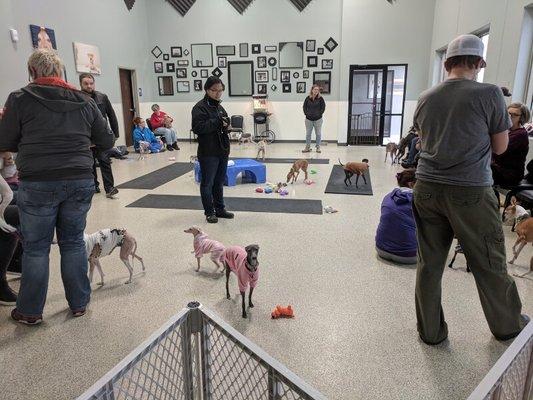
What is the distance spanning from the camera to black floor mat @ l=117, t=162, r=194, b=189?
6207mm

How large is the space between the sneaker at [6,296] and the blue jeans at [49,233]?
342mm

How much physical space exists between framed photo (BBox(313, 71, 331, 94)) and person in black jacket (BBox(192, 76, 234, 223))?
309 inches

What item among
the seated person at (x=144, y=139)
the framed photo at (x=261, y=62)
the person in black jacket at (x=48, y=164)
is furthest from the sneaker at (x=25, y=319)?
the framed photo at (x=261, y=62)

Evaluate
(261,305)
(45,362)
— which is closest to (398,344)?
(261,305)

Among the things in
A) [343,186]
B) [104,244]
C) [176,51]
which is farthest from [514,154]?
[176,51]

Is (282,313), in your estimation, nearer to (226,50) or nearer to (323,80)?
(323,80)

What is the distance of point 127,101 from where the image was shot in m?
11.2

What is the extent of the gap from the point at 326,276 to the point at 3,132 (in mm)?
2294

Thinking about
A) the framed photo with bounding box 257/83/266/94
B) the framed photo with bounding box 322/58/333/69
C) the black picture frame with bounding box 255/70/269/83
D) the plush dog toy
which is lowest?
the plush dog toy

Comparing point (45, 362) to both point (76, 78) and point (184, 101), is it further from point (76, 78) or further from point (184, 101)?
point (184, 101)

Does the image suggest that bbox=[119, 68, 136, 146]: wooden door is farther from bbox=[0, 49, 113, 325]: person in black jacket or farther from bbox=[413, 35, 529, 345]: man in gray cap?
bbox=[413, 35, 529, 345]: man in gray cap

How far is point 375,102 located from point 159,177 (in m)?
6.86

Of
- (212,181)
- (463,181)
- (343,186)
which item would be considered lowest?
(343,186)

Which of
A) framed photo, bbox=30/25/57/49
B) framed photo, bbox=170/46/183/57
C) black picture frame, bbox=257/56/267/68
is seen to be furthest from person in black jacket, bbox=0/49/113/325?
framed photo, bbox=170/46/183/57
